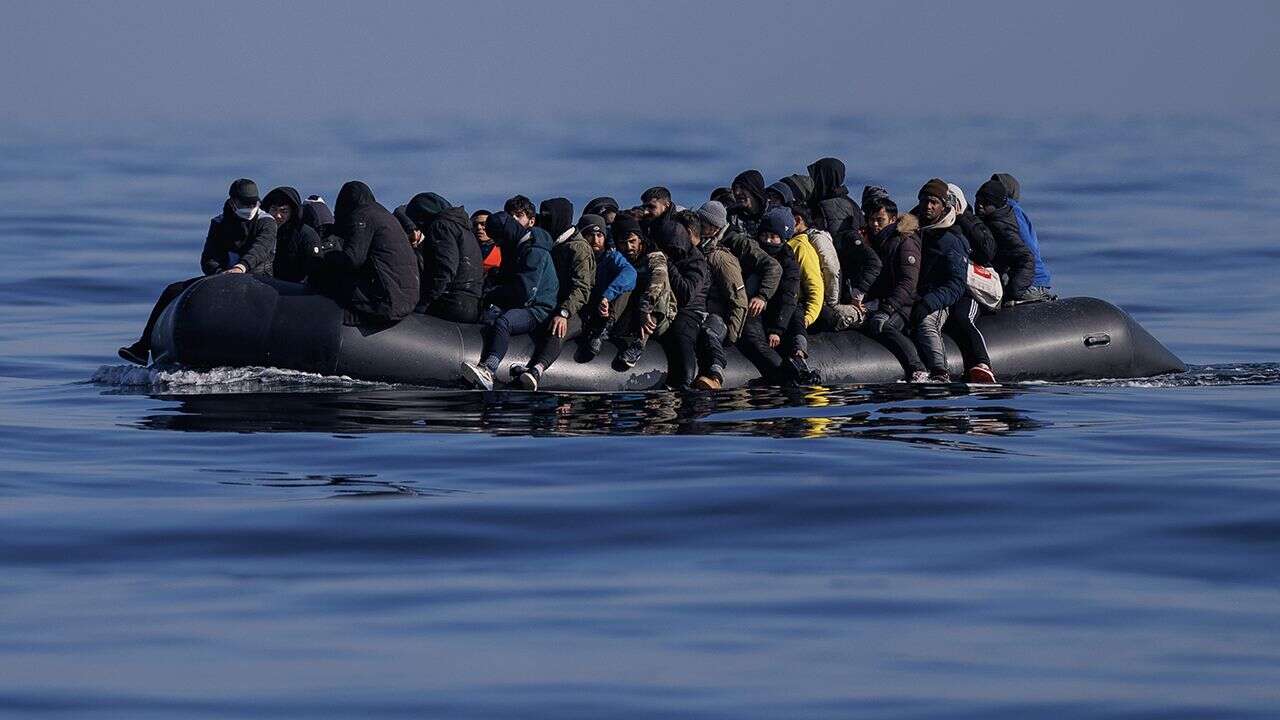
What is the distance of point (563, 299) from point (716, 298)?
1576mm

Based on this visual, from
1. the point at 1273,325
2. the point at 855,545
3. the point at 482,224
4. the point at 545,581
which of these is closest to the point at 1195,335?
the point at 1273,325

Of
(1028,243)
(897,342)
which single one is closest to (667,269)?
(897,342)

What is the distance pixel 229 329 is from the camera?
19859 mm

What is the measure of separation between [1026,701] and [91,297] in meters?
25.0

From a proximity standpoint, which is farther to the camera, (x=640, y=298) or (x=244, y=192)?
(x=244, y=192)

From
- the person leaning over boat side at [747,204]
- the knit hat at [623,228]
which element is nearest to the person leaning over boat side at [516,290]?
the knit hat at [623,228]

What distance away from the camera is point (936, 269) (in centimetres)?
2127

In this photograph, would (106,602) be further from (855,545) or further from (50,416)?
(50,416)

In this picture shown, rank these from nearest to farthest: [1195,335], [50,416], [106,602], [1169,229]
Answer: [106,602] → [50,416] → [1195,335] → [1169,229]

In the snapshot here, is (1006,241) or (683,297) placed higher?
(1006,241)

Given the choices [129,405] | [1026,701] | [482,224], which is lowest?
[1026,701]

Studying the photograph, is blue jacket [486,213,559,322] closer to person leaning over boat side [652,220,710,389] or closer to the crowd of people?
the crowd of people

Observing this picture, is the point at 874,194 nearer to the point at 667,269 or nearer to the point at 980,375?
the point at 980,375

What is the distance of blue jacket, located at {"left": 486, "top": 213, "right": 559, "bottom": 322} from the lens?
2016 cm
